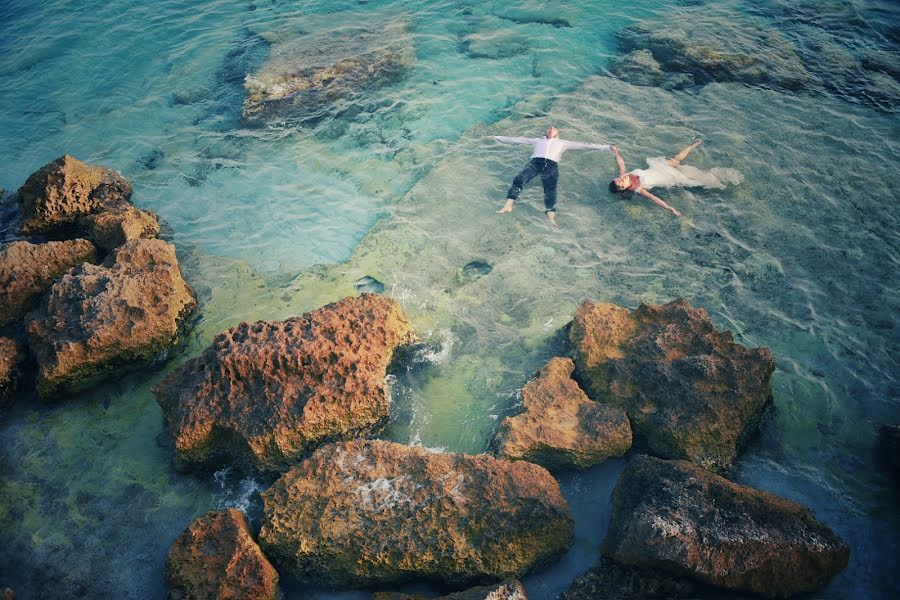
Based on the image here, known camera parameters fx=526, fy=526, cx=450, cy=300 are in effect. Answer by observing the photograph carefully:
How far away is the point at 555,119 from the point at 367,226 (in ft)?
17.8

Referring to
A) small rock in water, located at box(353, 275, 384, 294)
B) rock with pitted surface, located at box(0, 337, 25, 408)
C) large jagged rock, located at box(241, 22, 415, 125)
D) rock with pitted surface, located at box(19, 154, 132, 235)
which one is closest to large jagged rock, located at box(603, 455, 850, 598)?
small rock in water, located at box(353, 275, 384, 294)

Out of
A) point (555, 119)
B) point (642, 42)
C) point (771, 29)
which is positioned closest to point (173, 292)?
point (555, 119)

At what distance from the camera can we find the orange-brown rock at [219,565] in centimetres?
534

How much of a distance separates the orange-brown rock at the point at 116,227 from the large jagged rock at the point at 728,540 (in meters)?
9.07

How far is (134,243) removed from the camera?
884 cm

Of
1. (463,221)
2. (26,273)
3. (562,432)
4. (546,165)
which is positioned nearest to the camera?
(562,432)

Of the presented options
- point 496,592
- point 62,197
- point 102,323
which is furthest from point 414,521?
point 62,197

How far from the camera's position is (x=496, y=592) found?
5172mm

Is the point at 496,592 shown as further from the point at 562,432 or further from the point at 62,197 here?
the point at 62,197

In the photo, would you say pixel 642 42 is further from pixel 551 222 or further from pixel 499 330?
pixel 499 330

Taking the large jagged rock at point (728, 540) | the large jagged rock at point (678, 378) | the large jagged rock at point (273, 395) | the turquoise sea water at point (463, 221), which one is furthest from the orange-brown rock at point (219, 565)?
the large jagged rock at point (678, 378)

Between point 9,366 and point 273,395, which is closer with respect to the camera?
point 273,395

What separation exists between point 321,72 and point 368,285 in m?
7.34

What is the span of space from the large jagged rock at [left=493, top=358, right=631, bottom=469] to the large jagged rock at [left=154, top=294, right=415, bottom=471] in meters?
1.80
